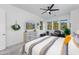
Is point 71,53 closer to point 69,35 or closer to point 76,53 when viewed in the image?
point 76,53

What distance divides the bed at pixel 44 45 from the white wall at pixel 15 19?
0.20 m

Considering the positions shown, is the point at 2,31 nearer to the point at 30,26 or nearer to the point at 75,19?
the point at 30,26

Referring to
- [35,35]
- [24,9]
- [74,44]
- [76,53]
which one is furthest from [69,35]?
[24,9]

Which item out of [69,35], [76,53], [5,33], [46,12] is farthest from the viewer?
[5,33]

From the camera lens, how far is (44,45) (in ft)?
5.18

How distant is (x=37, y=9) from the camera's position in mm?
1481

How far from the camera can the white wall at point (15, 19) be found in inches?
60.2

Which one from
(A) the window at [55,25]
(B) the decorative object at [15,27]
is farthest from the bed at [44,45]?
(B) the decorative object at [15,27]

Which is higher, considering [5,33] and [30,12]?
[30,12]

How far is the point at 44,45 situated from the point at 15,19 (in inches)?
23.5

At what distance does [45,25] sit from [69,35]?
385mm

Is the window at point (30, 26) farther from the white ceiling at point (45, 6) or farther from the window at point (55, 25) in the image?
the window at point (55, 25)

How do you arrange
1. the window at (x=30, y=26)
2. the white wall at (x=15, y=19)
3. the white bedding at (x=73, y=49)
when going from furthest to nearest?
1. the window at (x=30, y=26)
2. the white wall at (x=15, y=19)
3. the white bedding at (x=73, y=49)

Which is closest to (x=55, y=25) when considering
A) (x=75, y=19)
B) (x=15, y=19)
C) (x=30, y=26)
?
(x=75, y=19)
